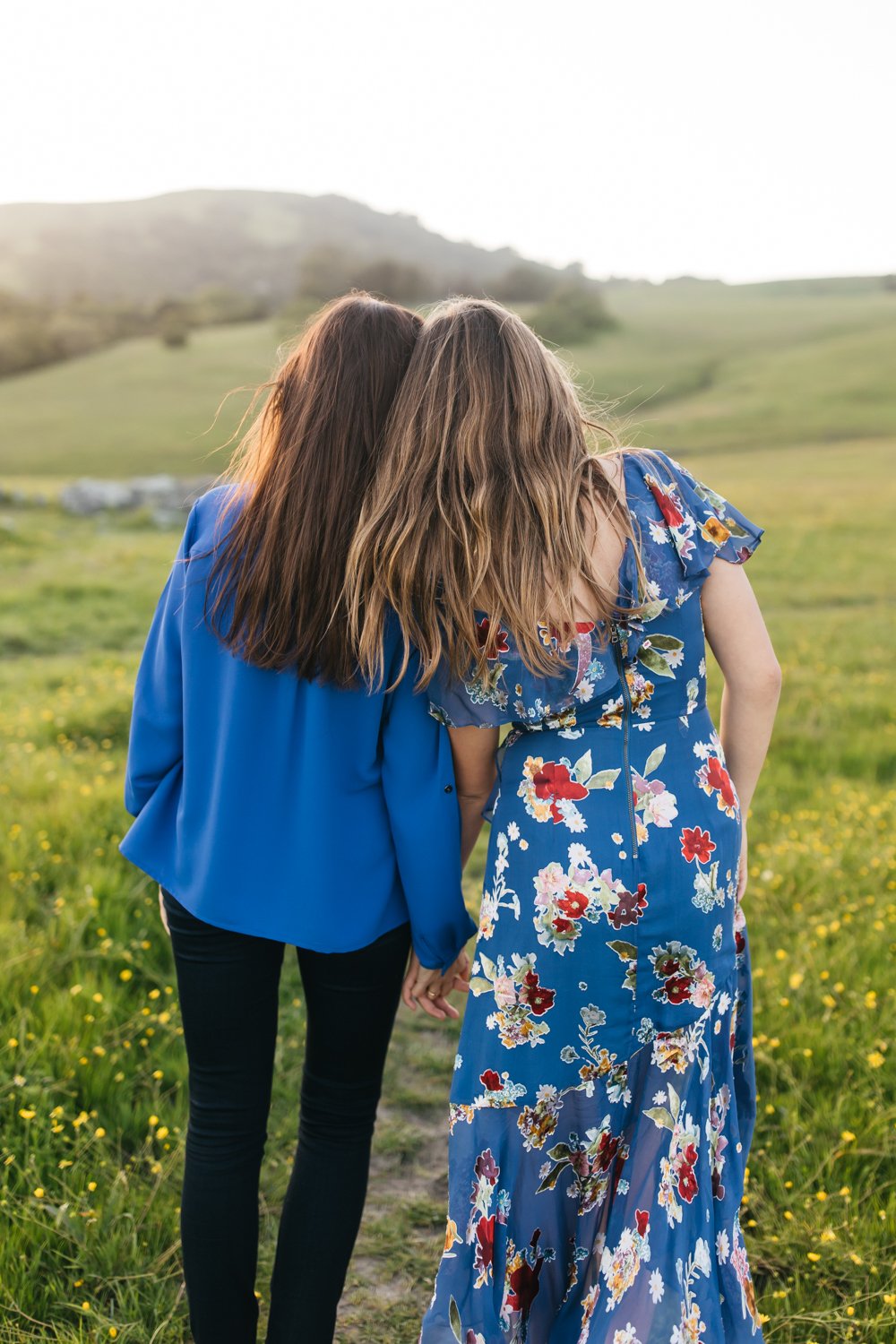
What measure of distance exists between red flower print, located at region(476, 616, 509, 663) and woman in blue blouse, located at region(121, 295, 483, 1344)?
0.17 metres

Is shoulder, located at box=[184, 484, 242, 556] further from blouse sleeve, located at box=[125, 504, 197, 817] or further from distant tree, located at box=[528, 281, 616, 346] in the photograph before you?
distant tree, located at box=[528, 281, 616, 346]

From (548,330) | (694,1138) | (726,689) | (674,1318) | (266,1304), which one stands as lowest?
(266,1304)

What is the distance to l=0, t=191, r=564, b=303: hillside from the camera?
2222 inches

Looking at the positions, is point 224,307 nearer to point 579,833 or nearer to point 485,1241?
point 579,833

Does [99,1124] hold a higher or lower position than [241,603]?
lower

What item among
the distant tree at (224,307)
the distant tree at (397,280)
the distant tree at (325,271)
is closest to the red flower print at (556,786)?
the distant tree at (224,307)

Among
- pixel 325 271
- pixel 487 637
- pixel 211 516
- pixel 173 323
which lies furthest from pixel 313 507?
pixel 325 271

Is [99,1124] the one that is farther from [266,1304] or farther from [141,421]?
[141,421]

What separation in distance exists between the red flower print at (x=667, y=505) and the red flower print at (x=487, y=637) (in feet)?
1.27

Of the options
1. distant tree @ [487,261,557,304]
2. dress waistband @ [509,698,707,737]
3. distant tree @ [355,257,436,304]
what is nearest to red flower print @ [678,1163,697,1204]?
dress waistband @ [509,698,707,737]

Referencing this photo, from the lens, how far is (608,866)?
2.05 metres

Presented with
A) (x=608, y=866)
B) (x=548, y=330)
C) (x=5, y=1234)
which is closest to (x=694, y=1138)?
(x=608, y=866)

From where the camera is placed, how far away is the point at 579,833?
6.75 ft

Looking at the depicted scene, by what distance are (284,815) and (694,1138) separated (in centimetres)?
107
